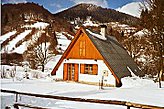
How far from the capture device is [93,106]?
680 cm

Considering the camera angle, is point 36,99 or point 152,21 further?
point 152,21

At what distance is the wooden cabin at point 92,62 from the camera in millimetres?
12977

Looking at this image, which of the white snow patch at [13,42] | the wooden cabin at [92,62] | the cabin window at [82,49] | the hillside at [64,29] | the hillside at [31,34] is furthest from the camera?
the white snow patch at [13,42]

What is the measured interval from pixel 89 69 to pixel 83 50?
1.15m

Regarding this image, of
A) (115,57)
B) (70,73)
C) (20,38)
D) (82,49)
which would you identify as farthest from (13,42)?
(115,57)

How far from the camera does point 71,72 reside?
14.3 meters

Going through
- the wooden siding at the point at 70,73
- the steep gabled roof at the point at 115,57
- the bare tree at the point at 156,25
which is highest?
the bare tree at the point at 156,25

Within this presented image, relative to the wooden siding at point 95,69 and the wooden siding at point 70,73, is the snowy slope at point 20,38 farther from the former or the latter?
the wooden siding at point 95,69

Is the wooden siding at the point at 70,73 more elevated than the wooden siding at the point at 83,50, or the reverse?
the wooden siding at the point at 83,50

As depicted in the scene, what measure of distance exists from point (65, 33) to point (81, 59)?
96.2 feet

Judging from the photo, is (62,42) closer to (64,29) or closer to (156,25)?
(64,29)

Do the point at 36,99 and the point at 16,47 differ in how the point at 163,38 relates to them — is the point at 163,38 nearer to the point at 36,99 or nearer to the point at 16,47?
the point at 36,99

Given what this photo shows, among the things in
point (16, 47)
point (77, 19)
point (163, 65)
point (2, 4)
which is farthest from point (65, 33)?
point (2, 4)

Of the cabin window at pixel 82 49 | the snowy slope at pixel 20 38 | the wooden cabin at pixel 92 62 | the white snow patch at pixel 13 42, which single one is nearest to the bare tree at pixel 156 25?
the wooden cabin at pixel 92 62
